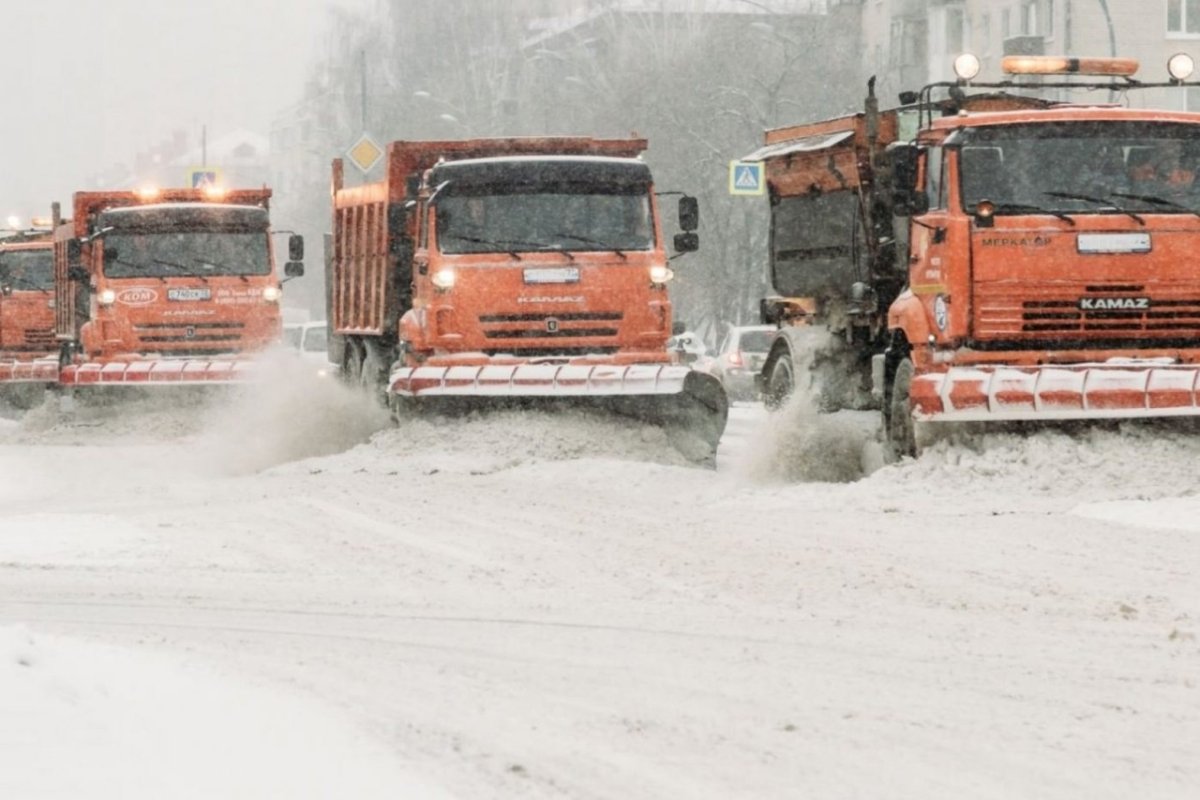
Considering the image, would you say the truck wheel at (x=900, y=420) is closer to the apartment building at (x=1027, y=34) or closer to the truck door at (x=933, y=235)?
the truck door at (x=933, y=235)

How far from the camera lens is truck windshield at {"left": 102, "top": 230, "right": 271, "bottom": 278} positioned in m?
26.4

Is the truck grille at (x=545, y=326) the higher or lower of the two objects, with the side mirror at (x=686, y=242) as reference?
lower

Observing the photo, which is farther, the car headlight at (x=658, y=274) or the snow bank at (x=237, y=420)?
the snow bank at (x=237, y=420)

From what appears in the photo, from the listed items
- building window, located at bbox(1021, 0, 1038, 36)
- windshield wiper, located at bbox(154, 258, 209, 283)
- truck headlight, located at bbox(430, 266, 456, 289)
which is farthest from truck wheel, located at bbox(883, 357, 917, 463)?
building window, located at bbox(1021, 0, 1038, 36)

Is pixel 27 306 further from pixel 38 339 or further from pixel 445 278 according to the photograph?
pixel 445 278

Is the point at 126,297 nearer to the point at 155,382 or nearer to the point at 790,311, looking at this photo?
the point at 155,382

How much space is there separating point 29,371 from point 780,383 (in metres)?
16.6

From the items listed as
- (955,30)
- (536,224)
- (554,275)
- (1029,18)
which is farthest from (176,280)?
(955,30)

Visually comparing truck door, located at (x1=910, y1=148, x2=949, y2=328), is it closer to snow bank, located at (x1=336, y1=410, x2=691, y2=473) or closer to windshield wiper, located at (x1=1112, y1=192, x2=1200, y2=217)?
windshield wiper, located at (x1=1112, y1=192, x2=1200, y2=217)

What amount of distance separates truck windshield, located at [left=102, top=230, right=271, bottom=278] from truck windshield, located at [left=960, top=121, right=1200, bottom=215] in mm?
13790

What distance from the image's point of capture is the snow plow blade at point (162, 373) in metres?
24.7

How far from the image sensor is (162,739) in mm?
6168

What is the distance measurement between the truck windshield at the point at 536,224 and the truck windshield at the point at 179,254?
8.58 meters

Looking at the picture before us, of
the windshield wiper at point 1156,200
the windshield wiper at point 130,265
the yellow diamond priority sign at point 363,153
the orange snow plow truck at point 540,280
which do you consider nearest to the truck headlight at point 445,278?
the orange snow plow truck at point 540,280
